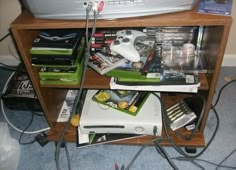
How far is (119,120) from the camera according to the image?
94 cm

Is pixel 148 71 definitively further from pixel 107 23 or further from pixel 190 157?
pixel 190 157

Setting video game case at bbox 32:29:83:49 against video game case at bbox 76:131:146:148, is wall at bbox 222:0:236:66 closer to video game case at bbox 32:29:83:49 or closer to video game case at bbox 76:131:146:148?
video game case at bbox 76:131:146:148

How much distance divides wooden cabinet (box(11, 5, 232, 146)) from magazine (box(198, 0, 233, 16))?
20 millimetres

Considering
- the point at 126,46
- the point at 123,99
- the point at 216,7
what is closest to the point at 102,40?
the point at 126,46

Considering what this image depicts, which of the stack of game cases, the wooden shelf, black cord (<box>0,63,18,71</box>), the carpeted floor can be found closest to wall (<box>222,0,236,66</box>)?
the carpeted floor

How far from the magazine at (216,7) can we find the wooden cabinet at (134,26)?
20 millimetres

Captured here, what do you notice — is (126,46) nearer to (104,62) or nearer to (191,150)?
(104,62)

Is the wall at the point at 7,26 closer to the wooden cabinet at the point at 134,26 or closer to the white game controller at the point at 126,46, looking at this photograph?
the wooden cabinet at the point at 134,26

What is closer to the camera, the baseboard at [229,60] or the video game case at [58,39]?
the video game case at [58,39]

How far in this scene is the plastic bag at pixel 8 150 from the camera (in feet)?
3.31

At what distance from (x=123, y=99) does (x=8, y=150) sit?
0.53 metres

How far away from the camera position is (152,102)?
1.01m

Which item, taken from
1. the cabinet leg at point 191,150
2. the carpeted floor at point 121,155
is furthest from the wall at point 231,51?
the cabinet leg at point 191,150

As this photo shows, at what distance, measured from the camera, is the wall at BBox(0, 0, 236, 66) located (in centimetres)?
120
